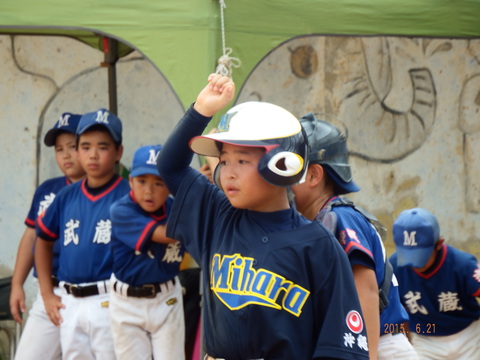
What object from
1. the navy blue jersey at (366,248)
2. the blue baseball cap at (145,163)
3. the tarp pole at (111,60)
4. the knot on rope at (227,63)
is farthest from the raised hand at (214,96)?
the tarp pole at (111,60)

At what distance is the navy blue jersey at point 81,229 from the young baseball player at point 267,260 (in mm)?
2136

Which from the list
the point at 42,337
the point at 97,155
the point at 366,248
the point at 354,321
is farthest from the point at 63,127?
the point at 354,321

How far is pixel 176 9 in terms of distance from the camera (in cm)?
427

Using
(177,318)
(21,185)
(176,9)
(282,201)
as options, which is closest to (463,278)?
(177,318)

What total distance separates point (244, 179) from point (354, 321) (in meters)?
0.52

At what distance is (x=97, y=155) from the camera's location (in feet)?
16.2

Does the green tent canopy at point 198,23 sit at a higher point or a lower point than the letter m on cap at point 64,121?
higher

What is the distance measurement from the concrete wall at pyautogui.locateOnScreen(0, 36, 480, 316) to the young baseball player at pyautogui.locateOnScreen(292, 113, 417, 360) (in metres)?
4.01

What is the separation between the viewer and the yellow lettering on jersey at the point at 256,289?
8.24ft

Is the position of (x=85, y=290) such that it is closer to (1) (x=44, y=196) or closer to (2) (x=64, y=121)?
(1) (x=44, y=196)

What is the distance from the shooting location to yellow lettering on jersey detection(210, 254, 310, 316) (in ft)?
8.24

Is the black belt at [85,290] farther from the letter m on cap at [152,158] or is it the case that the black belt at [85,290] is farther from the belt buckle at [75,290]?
the letter m on cap at [152,158]

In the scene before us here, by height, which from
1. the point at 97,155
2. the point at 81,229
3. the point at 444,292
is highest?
the point at 97,155

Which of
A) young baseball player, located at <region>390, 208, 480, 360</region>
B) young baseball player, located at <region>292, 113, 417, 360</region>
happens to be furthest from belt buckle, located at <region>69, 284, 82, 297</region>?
young baseball player, located at <region>292, 113, 417, 360</region>
